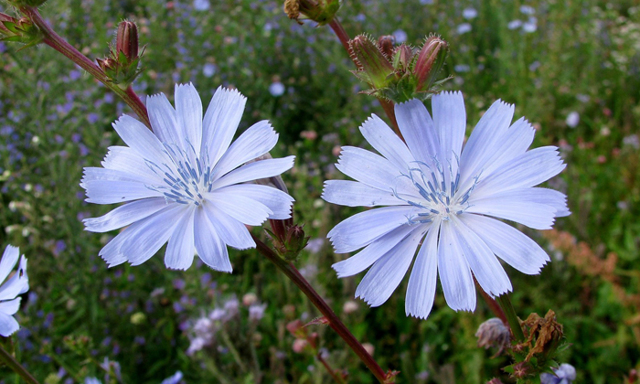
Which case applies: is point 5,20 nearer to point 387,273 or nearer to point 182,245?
point 182,245

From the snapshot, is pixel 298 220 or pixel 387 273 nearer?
pixel 387 273

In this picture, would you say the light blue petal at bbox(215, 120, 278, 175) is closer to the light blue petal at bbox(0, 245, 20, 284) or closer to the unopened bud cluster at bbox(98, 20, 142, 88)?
the unopened bud cluster at bbox(98, 20, 142, 88)

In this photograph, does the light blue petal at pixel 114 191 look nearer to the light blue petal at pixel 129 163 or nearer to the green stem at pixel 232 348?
the light blue petal at pixel 129 163

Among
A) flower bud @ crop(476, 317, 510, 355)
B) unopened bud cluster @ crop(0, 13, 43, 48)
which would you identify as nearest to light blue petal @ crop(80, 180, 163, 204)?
unopened bud cluster @ crop(0, 13, 43, 48)

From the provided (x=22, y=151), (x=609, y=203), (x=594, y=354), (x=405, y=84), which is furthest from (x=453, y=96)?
(x=22, y=151)

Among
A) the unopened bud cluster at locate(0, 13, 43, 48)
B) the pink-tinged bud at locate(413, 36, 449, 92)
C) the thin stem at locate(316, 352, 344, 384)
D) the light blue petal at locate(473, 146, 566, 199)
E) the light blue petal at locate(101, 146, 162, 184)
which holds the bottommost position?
the thin stem at locate(316, 352, 344, 384)

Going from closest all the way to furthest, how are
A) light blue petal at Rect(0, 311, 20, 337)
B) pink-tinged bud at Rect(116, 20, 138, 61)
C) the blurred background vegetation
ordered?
1. pink-tinged bud at Rect(116, 20, 138, 61)
2. light blue petal at Rect(0, 311, 20, 337)
3. the blurred background vegetation

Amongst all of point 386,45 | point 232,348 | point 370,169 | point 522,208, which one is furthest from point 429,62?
point 232,348
